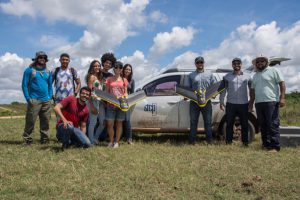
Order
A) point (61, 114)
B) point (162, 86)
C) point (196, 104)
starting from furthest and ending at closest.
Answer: point (162, 86) → point (196, 104) → point (61, 114)

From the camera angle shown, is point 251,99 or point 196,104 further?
point 196,104

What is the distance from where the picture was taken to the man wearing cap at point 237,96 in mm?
6883

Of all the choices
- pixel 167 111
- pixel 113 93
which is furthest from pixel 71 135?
pixel 167 111

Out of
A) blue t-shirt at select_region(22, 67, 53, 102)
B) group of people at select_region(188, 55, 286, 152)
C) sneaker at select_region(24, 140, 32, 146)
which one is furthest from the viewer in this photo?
sneaker at select_region(24, 140, 32, 146)

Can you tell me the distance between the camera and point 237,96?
6.87 m

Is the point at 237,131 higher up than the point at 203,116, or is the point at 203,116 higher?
the point at 203,116

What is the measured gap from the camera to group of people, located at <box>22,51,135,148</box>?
6.50 metres

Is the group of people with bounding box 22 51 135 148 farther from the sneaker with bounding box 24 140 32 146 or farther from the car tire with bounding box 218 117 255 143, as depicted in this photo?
the car tire with bounding box 218 117 255 143

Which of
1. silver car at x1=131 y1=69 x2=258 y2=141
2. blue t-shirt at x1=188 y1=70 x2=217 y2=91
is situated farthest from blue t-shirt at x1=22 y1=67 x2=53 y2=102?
blue t-shirt at x1=188 y1=70 x2=217 y2=91

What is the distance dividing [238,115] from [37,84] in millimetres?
4113

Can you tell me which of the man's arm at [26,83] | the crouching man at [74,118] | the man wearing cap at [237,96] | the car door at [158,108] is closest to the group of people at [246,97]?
the man wearing cap at [237,96]

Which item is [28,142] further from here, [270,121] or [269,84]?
[269,84]

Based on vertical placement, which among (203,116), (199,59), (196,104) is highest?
(199,59)

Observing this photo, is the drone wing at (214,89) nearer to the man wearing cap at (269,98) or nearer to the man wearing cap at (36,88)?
the man wearing cap at (269,98)
